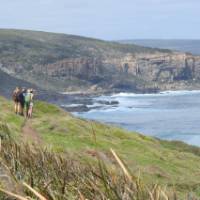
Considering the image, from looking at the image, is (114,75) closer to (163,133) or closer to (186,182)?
(163,133)

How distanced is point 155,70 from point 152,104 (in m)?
41.9

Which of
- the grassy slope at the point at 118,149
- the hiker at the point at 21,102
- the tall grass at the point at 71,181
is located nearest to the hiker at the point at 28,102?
the hiker at the point at 21,102

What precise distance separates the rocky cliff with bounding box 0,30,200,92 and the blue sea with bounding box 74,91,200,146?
35.6ft

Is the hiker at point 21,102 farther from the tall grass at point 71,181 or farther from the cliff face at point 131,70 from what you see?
the cliff face at point 131,70

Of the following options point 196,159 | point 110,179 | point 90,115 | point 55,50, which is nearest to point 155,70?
point 55,50

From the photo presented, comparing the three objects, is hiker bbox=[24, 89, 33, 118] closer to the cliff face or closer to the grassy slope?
the grassy slope

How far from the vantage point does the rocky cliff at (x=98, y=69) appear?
6634 inches

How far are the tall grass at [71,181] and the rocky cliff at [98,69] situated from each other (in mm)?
154990

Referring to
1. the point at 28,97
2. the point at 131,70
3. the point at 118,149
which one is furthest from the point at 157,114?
the point at 118,149

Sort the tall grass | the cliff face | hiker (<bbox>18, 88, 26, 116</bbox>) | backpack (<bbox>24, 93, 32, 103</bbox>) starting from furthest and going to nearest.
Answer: the cliff face
backpack (<bbox>24, 93, 32, 103</bbox>)
hiker (<bbox>18, 88, 26, 116</bbox>)
the tall grass

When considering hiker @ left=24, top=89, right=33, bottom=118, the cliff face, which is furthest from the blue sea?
hiker @ left=24, top=89, right=33, bottom=118

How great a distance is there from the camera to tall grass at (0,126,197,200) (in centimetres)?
468

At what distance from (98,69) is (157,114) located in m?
55.5

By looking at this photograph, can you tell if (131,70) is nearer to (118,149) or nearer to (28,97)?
(28,97)
